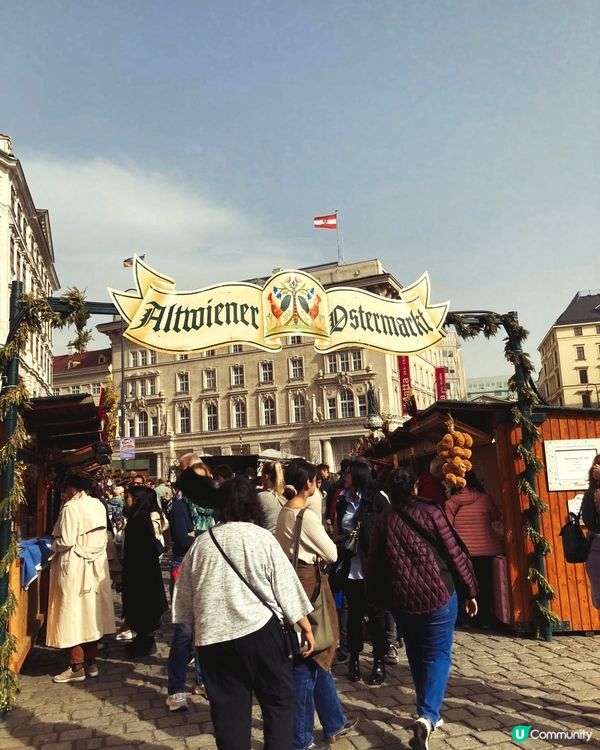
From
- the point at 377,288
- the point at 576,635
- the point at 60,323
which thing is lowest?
the point at 576,635

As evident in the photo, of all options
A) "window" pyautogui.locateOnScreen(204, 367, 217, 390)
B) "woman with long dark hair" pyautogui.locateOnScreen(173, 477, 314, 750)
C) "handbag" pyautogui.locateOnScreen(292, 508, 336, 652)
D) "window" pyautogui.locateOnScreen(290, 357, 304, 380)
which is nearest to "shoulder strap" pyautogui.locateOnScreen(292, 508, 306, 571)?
"handbag" pyautogui.locateOnScreen(292, 508, 336, 652)

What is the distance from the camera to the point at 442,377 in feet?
202

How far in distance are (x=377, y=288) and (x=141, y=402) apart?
94.5 ft

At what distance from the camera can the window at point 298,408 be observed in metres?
60.4

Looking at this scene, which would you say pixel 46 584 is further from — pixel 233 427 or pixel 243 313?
pixel 233 427

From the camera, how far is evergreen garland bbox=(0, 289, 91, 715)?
5141mm

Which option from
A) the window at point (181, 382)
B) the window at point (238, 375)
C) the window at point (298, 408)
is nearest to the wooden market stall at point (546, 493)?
the window at point (298, 408)

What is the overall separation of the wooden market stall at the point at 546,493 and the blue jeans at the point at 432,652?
335cm

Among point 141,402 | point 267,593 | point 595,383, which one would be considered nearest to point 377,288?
point 141,402

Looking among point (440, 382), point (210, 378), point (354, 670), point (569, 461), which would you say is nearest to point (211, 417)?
point (210, 378)

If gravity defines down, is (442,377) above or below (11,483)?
above

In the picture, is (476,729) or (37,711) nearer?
(476,729)

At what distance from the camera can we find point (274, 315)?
700 centimetres

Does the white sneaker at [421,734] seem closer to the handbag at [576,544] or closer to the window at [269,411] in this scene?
the handbag at [576,544]
